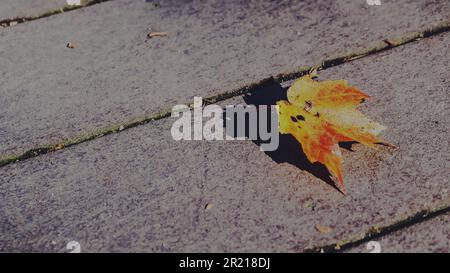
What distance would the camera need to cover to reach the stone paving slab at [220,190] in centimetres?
164

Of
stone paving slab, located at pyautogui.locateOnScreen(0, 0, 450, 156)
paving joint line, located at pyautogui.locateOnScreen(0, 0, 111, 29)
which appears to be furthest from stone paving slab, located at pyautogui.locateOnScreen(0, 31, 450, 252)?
paving joint line, located at pyautogui.locateOnScreen(0, 0, 111, 29)

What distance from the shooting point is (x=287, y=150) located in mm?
1878

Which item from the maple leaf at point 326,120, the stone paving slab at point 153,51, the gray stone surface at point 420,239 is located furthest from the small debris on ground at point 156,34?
the gray stone surface at point 420,239

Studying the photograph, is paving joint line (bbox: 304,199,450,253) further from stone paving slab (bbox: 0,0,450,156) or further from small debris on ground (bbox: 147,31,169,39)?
small debris on ground (bbox: 147,31,169,39)

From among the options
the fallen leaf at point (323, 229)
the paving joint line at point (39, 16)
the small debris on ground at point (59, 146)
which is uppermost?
the paving joint line at point (39, 16)

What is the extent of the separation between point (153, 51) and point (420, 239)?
62.7 inches

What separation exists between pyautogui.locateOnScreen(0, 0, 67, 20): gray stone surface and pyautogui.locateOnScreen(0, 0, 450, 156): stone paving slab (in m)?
0.11

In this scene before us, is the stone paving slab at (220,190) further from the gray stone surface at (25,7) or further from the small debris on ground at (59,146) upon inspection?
the gray stone surface at (25,7)

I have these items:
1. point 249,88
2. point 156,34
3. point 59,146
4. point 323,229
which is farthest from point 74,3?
point 323,229

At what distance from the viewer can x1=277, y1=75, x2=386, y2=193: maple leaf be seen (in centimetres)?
178

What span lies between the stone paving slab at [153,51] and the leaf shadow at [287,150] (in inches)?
5.1

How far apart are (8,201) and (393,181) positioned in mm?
1513

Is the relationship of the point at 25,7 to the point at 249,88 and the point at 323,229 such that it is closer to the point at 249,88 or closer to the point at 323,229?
the point at 249,88
